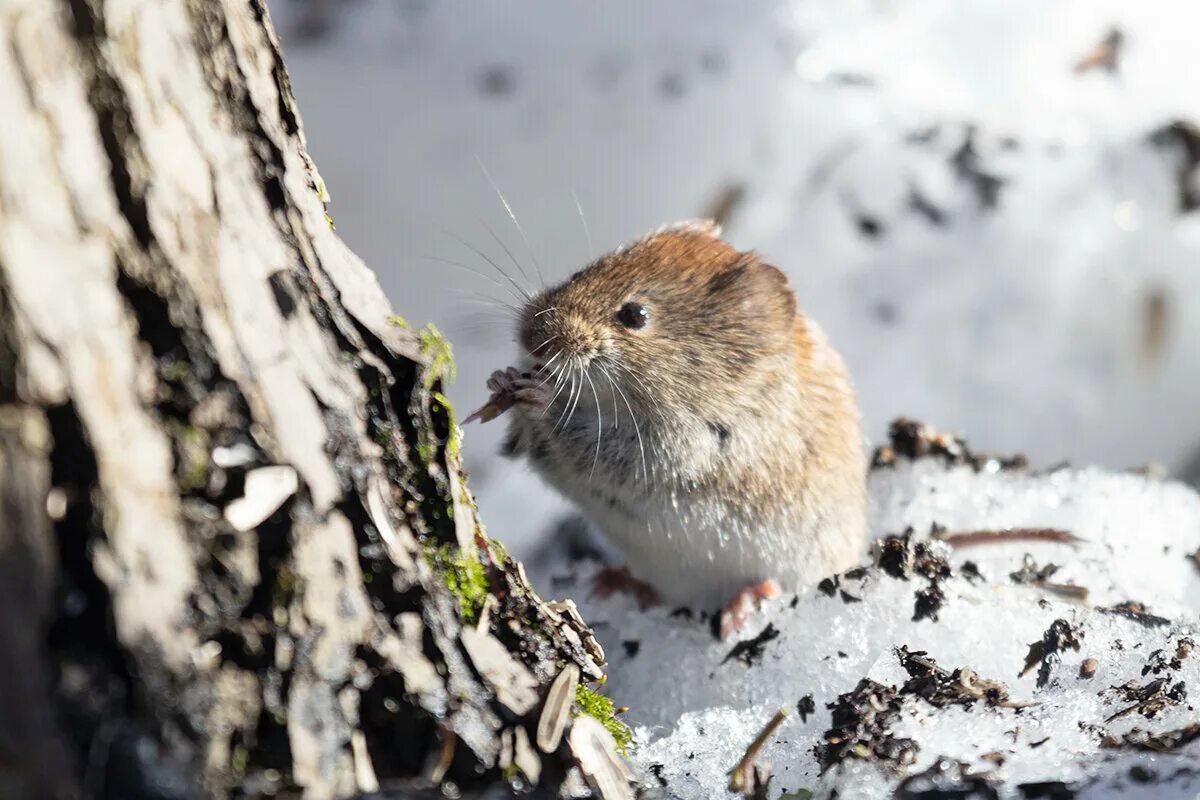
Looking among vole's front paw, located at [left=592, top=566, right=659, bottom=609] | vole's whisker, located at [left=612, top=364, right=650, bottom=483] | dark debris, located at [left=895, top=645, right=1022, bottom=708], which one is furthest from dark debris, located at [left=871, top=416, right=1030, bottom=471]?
dark debris, located at [left=895, top=645, right=1022, bottom=708]

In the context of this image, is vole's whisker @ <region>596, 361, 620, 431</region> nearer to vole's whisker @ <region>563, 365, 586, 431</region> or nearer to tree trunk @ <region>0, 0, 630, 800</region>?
vole's whisker @ <region>563, 365, 586, 431</region>

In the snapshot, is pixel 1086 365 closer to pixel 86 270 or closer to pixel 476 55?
pixel 476 55

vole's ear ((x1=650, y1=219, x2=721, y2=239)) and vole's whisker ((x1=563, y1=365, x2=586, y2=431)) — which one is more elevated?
vole's ear ((x1=650, y1=219, x2=721, y2=239))

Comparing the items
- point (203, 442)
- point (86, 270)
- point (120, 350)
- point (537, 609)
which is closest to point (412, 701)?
point (537, 609)

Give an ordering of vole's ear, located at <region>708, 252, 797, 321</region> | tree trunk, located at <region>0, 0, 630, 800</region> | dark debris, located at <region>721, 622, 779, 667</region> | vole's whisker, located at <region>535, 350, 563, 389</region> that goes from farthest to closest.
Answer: vole's ear, located at <region>708, 252, 797, 321</region>, vole's whisker, located at <region>535, 350, 563, 389</region>, dark debris, located at <region>721, 622, 779, 667</region>, tree trunk, located at <region>0, 0, 630, 800</region>

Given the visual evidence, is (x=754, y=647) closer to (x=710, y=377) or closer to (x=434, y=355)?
(x=710, y=377)

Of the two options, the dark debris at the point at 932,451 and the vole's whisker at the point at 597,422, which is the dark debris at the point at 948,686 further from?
the dark debris at the point at 932,451

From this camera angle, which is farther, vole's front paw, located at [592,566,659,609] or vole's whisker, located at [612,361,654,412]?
vole's front paw, located at [592,566,659,609]
